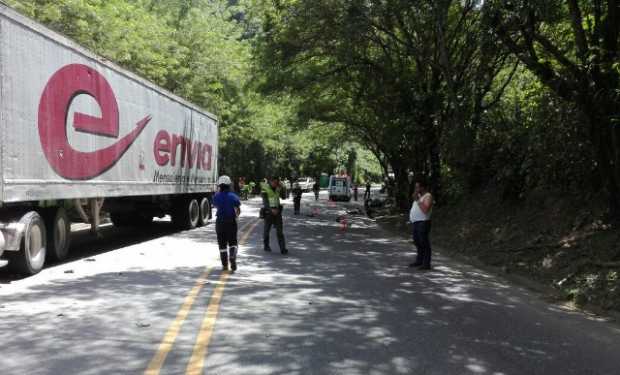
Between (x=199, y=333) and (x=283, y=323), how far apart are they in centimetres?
99

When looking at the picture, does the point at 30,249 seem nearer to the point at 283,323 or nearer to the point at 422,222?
the point at 283,323

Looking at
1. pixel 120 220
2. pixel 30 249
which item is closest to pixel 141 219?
pixel 120 220

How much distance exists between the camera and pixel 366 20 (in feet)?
54.8

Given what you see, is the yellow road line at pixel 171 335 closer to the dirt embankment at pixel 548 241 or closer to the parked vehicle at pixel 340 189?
the dirt embankment at pixel 548 241

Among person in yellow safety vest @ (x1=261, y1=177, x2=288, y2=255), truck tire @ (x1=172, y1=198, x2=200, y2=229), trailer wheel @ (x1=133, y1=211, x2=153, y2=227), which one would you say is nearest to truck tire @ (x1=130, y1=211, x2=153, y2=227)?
trailer wheel @ (x1=133, y1=211, x2=153, y2=227)

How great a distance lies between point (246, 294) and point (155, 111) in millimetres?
8707

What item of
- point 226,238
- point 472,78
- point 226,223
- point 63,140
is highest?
point 472,78

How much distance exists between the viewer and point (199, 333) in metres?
6.14

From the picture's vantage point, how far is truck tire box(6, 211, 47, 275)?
367 inches

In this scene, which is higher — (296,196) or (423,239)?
(296,196)

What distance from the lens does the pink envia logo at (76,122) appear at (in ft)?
33.0

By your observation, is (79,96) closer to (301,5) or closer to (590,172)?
(301,5)

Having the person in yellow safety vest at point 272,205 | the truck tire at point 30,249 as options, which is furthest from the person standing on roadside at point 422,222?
the truck tire at point 30,249

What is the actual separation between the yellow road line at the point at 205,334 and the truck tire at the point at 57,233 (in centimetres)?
346
